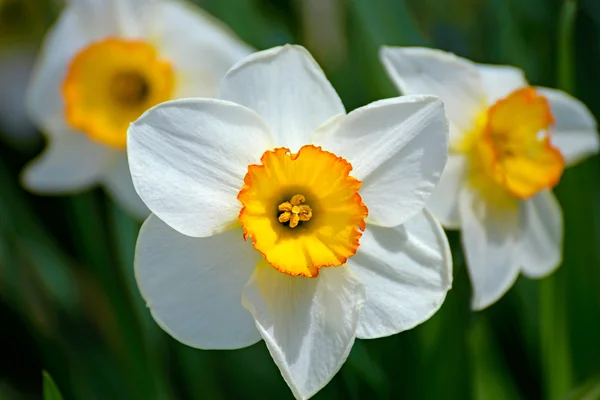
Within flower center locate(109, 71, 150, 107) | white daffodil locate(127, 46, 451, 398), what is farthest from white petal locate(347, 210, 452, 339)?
flower center locate(109, 71, 150, 107)

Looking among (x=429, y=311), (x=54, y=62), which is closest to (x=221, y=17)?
(x=54, y=62)

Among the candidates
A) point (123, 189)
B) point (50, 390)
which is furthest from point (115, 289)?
point (50, 390)

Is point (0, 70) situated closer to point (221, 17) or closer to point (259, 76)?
point (221, 17)

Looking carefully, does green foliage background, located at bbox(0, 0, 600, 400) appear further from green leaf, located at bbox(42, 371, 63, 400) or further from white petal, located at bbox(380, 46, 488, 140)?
white petal, located at bbox(380, 46, 488, 140)

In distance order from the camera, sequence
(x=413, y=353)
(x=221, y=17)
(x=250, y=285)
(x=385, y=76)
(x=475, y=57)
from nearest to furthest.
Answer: (x=250, y=285)
(x=413, y=353)
(x=385, y=76)
(x=221, y=17)
(x=475, y=57)

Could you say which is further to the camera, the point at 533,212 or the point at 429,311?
the point at 533,212

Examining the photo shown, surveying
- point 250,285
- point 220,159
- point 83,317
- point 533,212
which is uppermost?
point 220,159

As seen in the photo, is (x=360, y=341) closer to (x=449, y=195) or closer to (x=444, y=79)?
(x=449, y=195)
